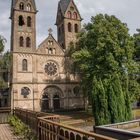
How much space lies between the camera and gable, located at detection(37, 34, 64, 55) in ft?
138

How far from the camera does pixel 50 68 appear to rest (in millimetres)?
41969

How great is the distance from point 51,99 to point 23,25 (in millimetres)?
13526

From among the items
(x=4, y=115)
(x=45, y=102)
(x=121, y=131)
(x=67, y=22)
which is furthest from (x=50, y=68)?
(x=121, y=131)

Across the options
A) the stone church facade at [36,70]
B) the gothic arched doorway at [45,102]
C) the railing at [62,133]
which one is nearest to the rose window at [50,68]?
the stone church facade at [36,70]

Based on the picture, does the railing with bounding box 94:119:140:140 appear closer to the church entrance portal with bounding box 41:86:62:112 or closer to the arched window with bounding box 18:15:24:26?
the church entrance portal with bounding box 41:86:62:112

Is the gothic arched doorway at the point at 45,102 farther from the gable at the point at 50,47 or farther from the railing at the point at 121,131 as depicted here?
the railing at the point at 121,131

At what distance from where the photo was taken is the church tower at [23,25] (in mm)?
40594

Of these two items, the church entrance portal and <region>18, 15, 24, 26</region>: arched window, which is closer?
the church entrance portal

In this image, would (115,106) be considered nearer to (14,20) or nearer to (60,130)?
(60,130)

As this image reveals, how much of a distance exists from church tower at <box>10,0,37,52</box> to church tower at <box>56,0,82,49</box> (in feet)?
19.8

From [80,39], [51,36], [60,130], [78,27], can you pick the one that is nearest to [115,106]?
[60,130]

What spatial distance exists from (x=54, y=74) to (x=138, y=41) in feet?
48.6

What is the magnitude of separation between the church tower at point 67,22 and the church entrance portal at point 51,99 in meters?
8.58

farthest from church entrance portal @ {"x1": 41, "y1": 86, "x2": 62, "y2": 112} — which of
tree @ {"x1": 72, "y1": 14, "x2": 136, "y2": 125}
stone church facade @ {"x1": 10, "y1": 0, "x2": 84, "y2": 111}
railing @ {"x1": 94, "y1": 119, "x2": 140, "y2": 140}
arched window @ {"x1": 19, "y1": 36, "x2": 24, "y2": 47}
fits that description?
railing @ {"x1": 94, "y1": 119, "x2": 140, "y2": 140}
